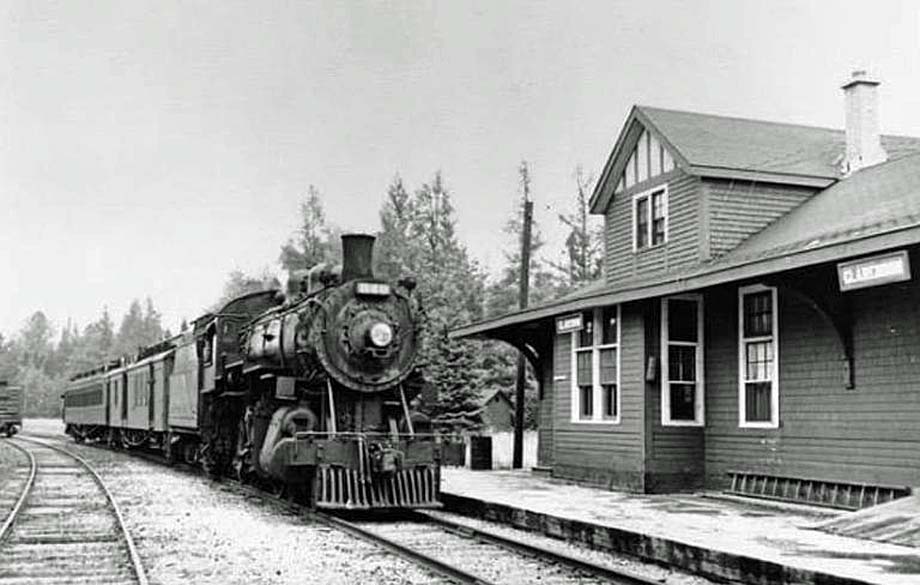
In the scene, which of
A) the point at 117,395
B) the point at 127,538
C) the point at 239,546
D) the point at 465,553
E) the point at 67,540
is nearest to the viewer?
the point at 465,553

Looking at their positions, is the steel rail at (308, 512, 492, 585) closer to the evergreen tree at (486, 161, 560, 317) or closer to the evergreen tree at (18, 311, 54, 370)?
the evergreen tree at (486, 161, 560, 317)

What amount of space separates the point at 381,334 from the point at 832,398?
5.28 metres

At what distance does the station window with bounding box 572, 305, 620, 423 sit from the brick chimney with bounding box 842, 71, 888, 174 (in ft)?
14.3

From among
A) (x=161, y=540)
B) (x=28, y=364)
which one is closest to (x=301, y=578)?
(x=161, y=540)

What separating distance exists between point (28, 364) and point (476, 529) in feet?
447

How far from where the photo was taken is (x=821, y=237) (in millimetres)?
12641

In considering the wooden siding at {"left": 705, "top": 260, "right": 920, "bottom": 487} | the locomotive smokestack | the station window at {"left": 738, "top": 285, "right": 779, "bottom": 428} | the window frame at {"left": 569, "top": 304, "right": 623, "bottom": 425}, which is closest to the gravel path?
the locomotive smokestack

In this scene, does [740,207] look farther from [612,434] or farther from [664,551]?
[664,551]

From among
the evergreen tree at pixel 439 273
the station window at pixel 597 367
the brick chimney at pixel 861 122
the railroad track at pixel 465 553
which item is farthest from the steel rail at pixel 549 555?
the evergreen tree at pixel 439 273

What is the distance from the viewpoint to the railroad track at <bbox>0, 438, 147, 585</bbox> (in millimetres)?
8480

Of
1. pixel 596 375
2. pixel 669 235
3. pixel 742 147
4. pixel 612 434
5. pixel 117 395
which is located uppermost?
pixel 742 147

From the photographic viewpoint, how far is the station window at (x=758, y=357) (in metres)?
13.4

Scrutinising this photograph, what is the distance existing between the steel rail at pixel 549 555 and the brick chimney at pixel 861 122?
8914mm

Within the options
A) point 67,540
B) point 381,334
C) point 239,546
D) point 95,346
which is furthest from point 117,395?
point 95,346
